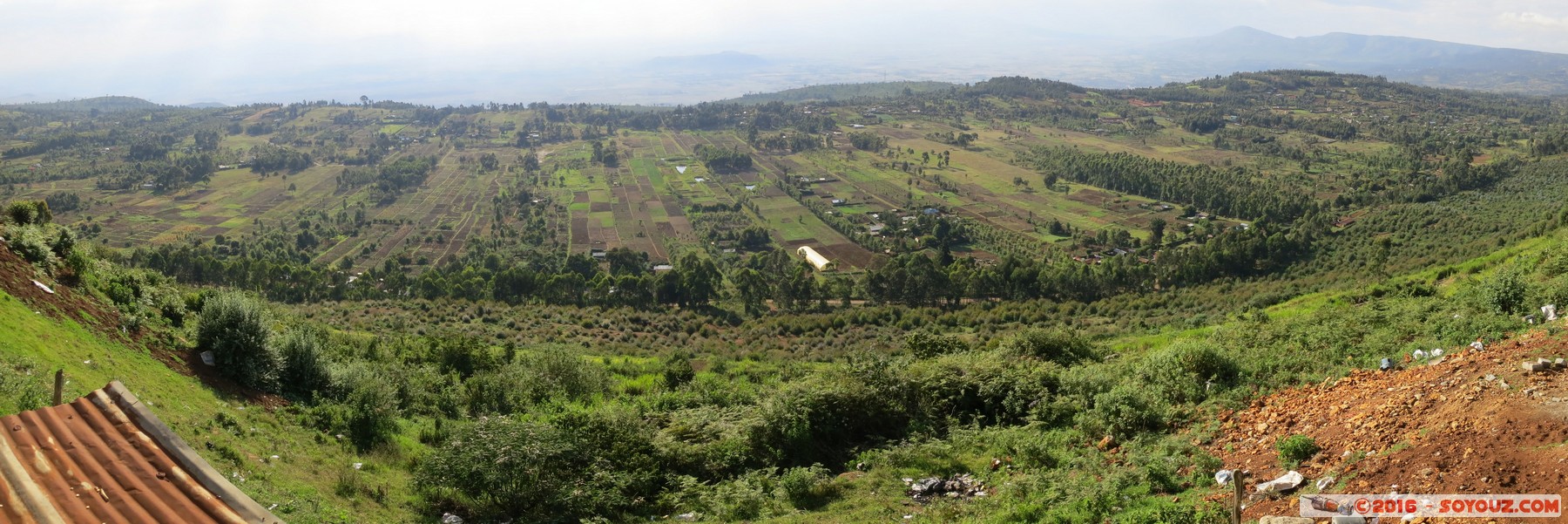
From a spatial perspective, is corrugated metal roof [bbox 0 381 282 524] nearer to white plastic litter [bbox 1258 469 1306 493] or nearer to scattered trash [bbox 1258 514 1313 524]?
scattered trash [bbox 1258 514 1313 524]

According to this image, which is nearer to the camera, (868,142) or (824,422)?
(824,422)

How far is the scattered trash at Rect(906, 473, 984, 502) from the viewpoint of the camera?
1276cm

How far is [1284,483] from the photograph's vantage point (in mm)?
9492

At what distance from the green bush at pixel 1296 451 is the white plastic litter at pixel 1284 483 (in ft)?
1.91

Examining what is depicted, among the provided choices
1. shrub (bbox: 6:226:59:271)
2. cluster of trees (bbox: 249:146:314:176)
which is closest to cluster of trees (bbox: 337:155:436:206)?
cluster of trees (bbox: 249:146:314:176)

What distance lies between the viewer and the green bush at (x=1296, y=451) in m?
10.2

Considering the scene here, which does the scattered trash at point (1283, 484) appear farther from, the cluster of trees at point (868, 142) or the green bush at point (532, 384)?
the cluster of trees at point (868, 142)

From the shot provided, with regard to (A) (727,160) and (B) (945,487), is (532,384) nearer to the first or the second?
(B) (945,487)

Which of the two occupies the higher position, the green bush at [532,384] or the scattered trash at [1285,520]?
the scattered trash at [1285,520]

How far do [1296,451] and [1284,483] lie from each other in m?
1.02

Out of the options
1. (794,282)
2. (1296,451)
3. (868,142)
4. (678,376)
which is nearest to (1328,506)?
(1296,451)

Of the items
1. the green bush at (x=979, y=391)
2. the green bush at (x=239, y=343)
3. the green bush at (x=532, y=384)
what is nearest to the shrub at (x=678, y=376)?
the green bush at (x=532, y=384)

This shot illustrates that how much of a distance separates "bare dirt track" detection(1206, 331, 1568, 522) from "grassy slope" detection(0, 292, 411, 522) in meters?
13.3

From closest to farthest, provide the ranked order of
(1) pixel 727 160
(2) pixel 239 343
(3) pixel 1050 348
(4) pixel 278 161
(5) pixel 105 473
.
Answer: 1. (5) pixel 105 473
2. (2) pixel 239 343
3. (3) pixel 1050 348
4. (1) pixel 727 160
5. (4) pixel 278 161
